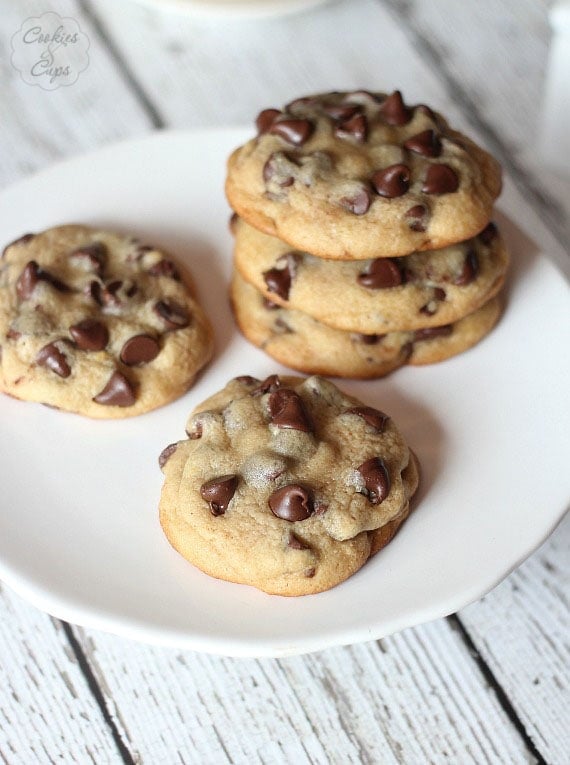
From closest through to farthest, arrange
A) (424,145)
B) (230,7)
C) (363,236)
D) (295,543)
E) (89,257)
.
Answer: (295,543) → (363,236) → (424,145) → (89,257) → (230,7)

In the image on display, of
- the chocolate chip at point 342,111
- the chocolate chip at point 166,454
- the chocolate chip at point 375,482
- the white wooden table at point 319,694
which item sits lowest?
the white wooden table at point 319,694

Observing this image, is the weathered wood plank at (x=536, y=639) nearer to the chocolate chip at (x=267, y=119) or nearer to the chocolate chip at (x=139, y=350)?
the chocolate chip at (x=139, y=350)

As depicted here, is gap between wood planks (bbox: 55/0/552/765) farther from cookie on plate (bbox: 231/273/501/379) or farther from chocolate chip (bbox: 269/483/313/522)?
chocolate chip (bbox: 269/483/313/522)

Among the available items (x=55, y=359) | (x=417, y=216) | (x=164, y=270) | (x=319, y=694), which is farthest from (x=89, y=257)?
(x=319, y=694)

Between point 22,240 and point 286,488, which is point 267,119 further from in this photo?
point 286,488

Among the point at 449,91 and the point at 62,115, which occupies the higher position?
the point at 62,115

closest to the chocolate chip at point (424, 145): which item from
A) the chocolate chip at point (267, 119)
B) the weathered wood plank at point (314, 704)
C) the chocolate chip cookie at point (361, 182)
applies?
the chocolate chip cookie at point (361, 182)

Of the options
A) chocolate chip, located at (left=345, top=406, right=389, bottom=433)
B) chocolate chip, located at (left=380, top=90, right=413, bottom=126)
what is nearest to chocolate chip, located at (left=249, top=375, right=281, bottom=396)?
chocolate chip, located at (left=345, top=406, right=389, bottom=433)
